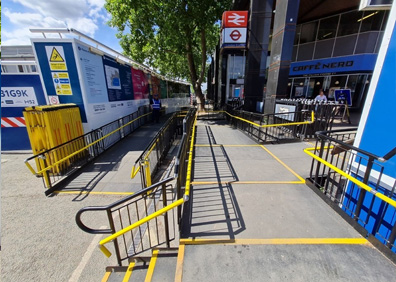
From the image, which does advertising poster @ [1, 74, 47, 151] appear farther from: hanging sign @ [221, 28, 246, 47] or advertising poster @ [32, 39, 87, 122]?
hanging sign @ [221, 28, 246, 47]

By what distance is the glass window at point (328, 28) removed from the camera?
14.0m

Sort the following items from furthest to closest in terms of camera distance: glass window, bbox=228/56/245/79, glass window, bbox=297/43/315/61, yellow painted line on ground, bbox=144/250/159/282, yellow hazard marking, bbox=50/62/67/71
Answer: glass window, bbox=228/56/245/79 → glass window, bbox=297/43/315/61 → yellow hazard marking, bbox=50/62/67/71 → yellow painted line on ground, bbox=144/250/159/282

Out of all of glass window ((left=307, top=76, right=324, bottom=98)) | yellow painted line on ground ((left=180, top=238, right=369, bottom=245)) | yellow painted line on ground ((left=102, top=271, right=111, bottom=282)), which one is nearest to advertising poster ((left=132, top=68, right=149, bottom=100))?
yellow painted line on ground ((left=102, top=271, right=111, bottom=282))

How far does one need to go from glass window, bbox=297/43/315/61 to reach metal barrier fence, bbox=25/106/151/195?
17720 mm

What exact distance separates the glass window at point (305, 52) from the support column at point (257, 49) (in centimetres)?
798

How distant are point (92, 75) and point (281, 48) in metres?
8.56

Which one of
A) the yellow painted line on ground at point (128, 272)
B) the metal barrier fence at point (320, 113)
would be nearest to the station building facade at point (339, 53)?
the metal barrier fence at point (320, 113)

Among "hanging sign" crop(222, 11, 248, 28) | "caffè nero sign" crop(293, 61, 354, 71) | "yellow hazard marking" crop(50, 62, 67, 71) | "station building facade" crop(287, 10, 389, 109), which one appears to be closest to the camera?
"yellow hazard marking" crop(50, 62, 67, 71)

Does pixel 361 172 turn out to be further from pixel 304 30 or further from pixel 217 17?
pixel 304 30

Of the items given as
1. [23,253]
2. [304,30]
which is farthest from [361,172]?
[304,30]

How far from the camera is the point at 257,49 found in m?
11.1

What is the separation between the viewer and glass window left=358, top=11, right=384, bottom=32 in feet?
40.0

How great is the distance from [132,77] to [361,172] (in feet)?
39.2

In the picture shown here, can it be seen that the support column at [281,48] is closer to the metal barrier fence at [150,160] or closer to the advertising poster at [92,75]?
the metal barrier fence at [150,160]
